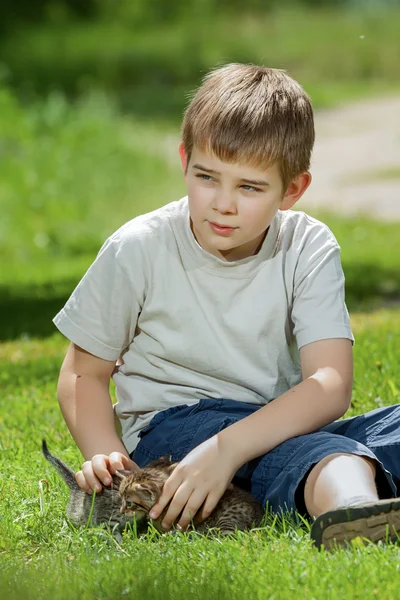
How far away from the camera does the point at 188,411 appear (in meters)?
3.71

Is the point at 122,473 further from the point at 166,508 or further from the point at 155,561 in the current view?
the point at 155,561

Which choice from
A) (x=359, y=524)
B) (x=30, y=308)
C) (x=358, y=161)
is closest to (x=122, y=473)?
(x=359, y=524)

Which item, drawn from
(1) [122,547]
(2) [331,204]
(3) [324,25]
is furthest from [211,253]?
(3) [324,25]

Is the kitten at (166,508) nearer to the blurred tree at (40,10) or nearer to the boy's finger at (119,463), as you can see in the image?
the boy's finger at (119,463)

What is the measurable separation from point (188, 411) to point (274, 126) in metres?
0.99

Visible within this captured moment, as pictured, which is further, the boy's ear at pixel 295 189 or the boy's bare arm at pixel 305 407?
the boy's ear at pixel 295 189

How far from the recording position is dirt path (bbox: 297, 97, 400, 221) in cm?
1445

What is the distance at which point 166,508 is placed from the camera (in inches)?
132

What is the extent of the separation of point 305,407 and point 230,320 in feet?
1.42

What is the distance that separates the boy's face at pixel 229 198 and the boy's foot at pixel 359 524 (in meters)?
1.04

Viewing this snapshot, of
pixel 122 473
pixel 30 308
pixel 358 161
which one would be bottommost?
pixel 358 161

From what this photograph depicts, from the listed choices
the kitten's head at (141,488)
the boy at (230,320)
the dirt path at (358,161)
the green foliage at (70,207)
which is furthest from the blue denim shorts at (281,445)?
the dirt path at (358,161)

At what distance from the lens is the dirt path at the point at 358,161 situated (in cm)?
1445

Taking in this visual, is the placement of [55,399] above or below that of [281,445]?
below
